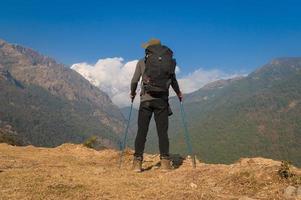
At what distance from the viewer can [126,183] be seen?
31.7ft

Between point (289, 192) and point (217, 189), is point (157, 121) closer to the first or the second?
point (217, 189)

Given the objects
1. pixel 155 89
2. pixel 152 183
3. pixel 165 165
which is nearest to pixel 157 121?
pixel 155 89

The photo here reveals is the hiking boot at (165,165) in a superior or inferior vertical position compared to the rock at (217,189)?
superior

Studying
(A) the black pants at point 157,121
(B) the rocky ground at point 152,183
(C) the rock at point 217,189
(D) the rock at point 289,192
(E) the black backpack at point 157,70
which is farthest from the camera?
(A) the black pants at point 157,121

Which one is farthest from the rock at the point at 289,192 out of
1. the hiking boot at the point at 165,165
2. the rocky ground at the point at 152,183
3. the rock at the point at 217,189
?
the hiking boot at the point at 165,165

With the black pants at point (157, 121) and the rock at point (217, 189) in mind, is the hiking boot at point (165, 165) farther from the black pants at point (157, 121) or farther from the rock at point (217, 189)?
the rock at point (217, 189)

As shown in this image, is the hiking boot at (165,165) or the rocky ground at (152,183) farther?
the hiking boot at (165,165)

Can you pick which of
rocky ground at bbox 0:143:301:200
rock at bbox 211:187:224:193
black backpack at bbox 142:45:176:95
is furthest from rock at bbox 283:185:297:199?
black backpack at bbox 142:45:176:95

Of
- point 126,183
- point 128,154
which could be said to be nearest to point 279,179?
point 126,183

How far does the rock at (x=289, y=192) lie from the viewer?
26.3 feet

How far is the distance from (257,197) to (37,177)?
5233mm

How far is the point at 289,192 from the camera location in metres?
8.12

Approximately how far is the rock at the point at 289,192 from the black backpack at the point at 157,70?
490cm

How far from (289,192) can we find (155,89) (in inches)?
201
